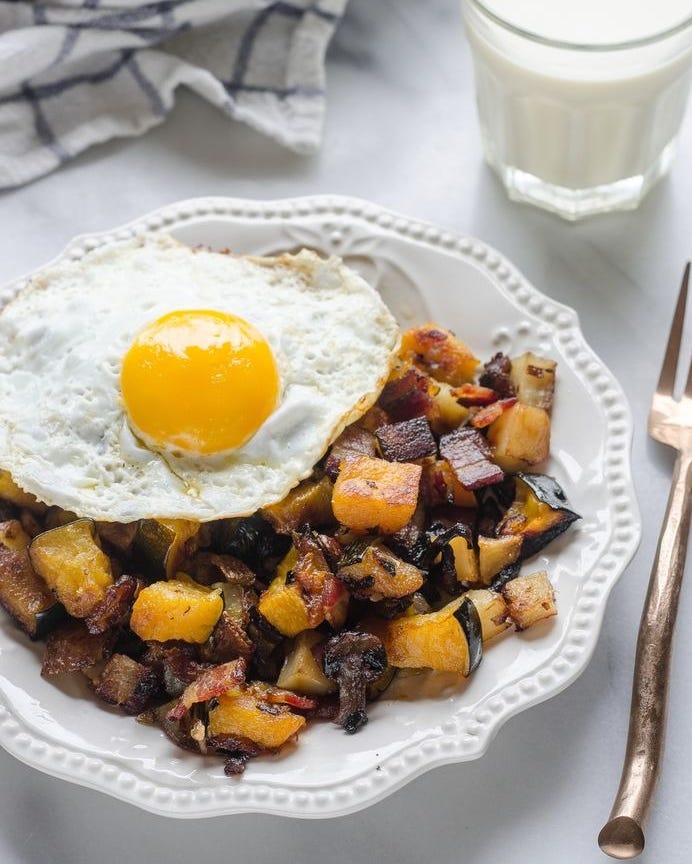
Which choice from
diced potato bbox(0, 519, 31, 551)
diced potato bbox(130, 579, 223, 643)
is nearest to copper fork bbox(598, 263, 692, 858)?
diced potato bbox(130, 579, 223, 643)

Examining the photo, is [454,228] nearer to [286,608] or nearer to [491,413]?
[491,413]

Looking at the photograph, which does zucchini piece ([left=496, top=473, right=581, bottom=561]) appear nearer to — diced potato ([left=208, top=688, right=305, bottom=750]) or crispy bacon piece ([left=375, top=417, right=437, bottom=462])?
crispy bacon piece ([left=375, top=417, right=437, bottom=462])

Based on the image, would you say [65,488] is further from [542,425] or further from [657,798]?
[657,798]

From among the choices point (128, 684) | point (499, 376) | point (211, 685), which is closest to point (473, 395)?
point (499, 376)

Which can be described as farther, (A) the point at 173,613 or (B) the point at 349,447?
(B) the point at 349,447

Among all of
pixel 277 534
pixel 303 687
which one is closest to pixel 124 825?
pixel 303 687

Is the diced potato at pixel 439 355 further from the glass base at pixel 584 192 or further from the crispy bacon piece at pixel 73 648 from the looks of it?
the crispy bacon piece at pixel 73 648

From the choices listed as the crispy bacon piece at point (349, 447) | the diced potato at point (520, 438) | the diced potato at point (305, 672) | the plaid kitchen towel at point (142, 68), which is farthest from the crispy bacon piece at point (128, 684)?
the plaid kitchen towel at point (142, 68)
